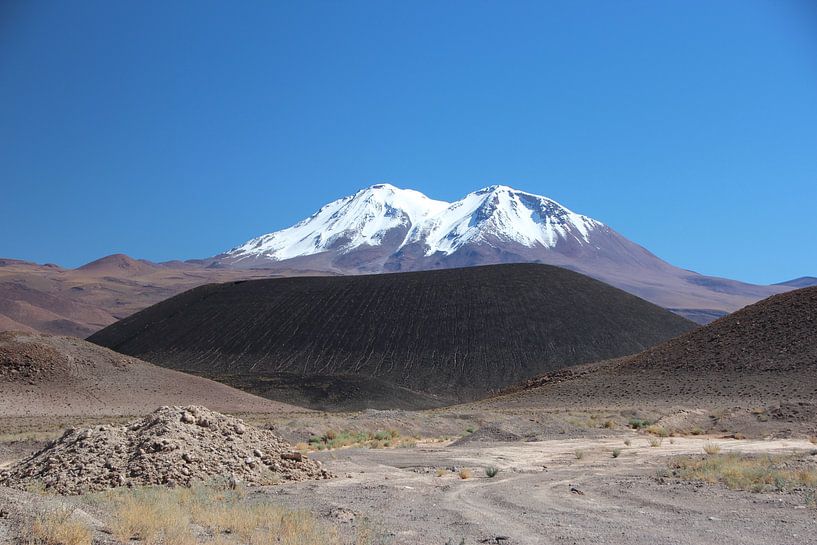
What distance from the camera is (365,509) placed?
618 inches

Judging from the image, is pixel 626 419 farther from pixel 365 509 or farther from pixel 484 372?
pixel 484 372

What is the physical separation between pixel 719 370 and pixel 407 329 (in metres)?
48.9

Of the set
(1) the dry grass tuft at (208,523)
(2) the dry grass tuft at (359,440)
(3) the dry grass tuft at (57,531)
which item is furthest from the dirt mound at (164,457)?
(2) the dry grass tuft at (359,440)

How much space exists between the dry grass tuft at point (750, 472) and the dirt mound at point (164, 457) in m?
9.45

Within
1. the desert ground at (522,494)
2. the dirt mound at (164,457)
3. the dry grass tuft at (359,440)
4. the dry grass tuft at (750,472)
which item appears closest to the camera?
the desert ground at (522,494)

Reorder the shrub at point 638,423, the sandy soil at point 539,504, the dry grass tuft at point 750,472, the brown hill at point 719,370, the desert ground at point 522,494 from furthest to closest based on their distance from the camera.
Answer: the brown hill at point 719,370 < the shrub at point 638,423 < the dry grass tuft at point 750,472 < the sandy soil at point 539,504 < the desert ground at point 522,494

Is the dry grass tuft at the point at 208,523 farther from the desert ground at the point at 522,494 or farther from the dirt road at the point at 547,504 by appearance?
the dirt road at the point at 547,504

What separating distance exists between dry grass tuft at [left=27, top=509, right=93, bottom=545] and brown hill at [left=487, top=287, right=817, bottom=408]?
43.0 meters

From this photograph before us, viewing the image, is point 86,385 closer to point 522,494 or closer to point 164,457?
point 164,457

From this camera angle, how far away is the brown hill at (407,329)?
8844 centimetres

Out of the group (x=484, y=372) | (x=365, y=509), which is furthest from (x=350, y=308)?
(x=365, y=509)

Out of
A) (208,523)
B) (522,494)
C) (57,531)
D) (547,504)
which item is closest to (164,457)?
(208,523)

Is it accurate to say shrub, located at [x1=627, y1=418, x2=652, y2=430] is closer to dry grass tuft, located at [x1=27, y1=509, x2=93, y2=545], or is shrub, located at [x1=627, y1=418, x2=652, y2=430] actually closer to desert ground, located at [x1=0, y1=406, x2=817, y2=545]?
desert ground, located at [x1=0, y1=406, x2=817, y2=545]

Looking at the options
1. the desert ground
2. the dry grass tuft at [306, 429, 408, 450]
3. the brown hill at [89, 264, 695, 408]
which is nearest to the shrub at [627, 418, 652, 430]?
the desert ground
